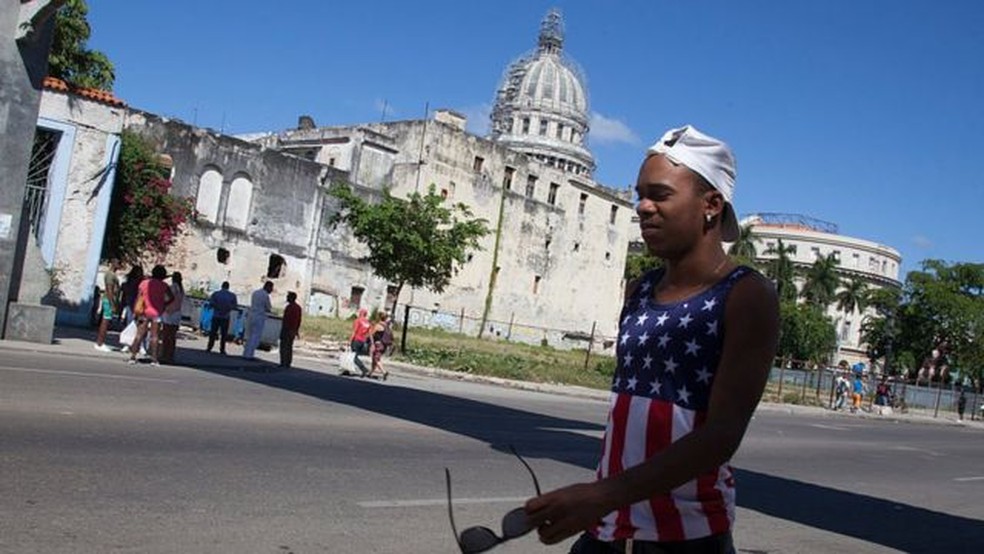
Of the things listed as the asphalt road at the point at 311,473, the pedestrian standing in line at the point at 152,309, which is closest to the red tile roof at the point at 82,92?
the pedestrian standing in line at the point at 152,309

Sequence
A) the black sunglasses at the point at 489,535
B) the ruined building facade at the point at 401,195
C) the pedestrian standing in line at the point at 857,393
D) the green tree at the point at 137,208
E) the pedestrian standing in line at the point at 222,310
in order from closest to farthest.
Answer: the black sunglasses at the point at 489,535
the pedestrian standing in line at the point at 222,310
the green tree at the point at 137,208
the pedestrian standing in line at the point at 857,393
the ruined building facade at the point at 401,195

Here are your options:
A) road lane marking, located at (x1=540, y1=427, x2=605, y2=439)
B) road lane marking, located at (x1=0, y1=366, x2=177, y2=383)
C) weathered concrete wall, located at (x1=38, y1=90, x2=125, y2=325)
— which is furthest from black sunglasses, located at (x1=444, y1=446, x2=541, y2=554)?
weathered concrete wall, located at (x1=38, y1=90, x2=125, y2=325)

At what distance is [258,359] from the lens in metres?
22.1

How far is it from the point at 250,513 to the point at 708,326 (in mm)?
4550

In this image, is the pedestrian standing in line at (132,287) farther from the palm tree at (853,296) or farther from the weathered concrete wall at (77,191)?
the palm tree at (853,296)

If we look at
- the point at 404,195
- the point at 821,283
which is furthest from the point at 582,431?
the point at 821,283

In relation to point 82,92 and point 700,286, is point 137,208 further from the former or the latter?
point 700,286

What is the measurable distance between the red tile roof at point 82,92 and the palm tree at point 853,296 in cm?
8447

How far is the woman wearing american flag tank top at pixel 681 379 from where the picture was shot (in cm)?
241

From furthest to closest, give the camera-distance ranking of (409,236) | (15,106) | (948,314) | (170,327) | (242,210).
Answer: (948,314), (242,210), (409,236), (170,327), (15,106)

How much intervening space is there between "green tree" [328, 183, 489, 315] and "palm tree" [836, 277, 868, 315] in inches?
2832

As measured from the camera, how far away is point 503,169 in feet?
197

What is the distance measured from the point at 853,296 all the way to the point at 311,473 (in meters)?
96.4

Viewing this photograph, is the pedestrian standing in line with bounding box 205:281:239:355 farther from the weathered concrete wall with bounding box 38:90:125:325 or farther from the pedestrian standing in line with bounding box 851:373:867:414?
the pedestrian standing in line with bounding box 851:373:867:414
